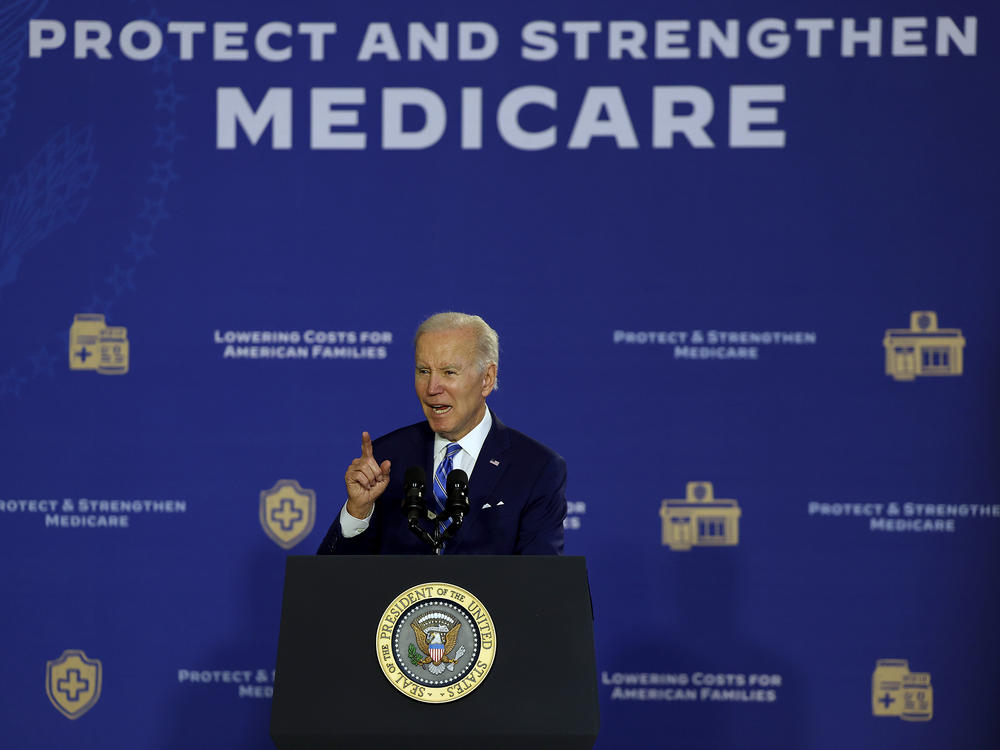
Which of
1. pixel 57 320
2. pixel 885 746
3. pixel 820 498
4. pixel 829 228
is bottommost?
pixel 885 746

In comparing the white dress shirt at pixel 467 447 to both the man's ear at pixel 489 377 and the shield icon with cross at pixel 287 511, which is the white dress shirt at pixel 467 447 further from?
the shield icon with cross at pixel 287 511

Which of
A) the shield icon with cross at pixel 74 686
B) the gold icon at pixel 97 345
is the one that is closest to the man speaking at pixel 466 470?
the gold icon at pixel 97 345

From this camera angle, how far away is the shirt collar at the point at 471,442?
100 inches

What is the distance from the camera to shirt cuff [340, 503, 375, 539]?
7.80ft

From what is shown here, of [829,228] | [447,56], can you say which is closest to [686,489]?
[829,228]

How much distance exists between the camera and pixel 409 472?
2.14m

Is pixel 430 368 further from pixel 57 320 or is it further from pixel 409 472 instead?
pixel 57 320

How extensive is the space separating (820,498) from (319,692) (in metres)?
2.46

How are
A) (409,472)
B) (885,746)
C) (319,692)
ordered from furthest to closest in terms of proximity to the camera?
(885,746), (409,472), (319,692)

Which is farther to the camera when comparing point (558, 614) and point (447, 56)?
point (447, 56)

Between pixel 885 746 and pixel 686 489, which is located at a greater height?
pixel 686 489

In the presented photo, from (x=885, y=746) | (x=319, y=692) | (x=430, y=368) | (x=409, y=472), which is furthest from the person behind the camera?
(x=885, y=746)

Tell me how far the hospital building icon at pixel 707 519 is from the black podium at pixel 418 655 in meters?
1.91

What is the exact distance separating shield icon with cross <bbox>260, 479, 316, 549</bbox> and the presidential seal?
1983 millimetres
